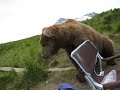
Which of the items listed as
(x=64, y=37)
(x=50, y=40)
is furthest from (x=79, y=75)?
(x=50, y=40)

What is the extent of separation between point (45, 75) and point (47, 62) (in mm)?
1121

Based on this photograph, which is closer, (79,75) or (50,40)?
(50,40)

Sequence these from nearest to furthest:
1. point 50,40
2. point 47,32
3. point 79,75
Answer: point 47,32 < point 50,40 < point 79,75

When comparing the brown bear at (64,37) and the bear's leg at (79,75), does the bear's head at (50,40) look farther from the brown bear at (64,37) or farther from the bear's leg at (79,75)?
the bear's leg at (79,75)

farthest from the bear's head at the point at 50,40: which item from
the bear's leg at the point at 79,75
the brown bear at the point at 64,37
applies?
the bear's leg at the point at 79,75

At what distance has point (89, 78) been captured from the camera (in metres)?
6.46

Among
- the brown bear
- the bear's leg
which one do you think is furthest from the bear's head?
the bear's leg

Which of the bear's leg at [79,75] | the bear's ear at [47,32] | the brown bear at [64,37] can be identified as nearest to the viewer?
the bear's ear at [47,32]

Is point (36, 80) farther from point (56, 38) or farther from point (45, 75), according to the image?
point (56, 38)

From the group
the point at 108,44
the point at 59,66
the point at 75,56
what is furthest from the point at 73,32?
the point at 75,56

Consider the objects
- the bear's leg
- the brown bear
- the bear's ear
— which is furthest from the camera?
the bear's leg

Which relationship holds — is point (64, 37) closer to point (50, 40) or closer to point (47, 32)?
point (50, 40)

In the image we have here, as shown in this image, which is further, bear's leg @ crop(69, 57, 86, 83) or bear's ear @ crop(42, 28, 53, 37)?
bear's leg @ crop(69, 57, 86, 83)

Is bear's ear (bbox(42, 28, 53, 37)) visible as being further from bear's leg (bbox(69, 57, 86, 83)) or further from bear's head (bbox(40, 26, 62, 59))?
bear's leg (bbox(69, 57, 86, 83))
